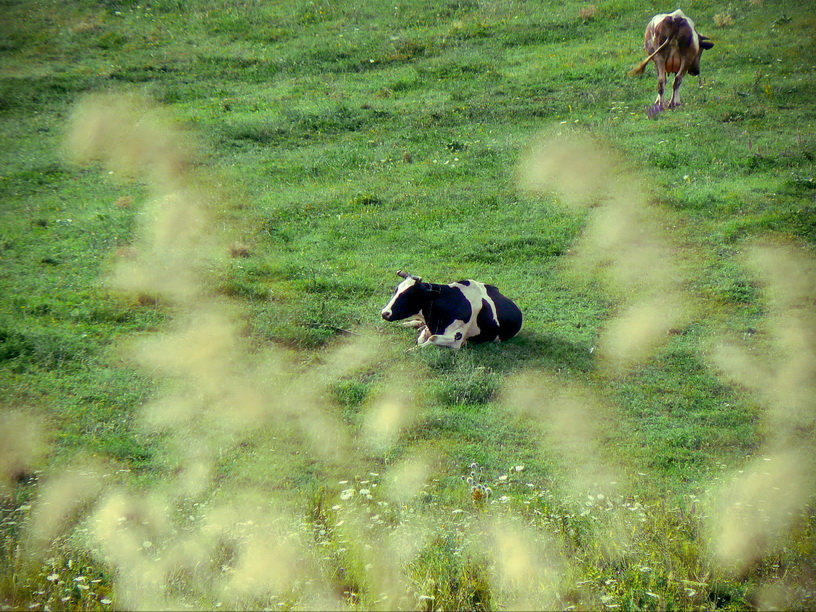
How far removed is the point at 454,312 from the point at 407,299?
788 mm

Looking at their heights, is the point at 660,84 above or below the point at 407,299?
above

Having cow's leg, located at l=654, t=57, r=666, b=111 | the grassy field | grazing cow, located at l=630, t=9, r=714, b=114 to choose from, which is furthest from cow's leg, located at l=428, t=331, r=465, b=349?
cow's leg, located at l=654, t=57, r=666, b=111

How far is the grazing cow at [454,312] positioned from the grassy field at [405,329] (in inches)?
15.2

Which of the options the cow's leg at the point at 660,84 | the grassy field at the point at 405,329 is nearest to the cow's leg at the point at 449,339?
the grassy field at the point at 405,329

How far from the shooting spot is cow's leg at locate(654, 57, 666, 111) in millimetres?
23047

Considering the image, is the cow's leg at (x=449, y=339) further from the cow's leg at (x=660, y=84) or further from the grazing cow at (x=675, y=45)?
the cow's leg at (x=660, y=84)

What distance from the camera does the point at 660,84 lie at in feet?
77.2

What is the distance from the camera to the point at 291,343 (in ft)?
44.7

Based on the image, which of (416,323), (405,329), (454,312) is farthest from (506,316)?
(405,329)

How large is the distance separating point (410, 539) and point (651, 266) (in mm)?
9954

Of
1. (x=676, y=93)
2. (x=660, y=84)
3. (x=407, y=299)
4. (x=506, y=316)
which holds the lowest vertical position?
(x=506, y=316)

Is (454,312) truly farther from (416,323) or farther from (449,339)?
(416,323)

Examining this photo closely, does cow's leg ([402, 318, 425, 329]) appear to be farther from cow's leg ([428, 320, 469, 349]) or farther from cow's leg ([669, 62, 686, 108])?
cow's leg ([669, 62, 686, 108])

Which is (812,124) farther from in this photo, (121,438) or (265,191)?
(121,438)
